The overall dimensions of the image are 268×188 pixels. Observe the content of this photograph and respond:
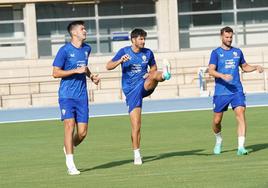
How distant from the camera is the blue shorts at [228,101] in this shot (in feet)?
44.8

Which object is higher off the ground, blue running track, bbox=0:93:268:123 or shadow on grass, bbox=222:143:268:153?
shadow on grass, bbox=222:143:268:153

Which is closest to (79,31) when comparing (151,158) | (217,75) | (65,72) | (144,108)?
(65,72)

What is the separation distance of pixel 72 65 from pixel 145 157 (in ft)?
8.94

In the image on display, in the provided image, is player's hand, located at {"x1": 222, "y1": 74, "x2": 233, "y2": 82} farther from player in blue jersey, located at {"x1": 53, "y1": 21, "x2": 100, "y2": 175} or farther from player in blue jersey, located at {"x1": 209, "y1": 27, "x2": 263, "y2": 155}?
player in blue jersey, located at {"x1": 53, "y1": 21, "x2": 100, "y2": 175}

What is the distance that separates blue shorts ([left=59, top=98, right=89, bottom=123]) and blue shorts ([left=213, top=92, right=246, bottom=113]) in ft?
Result: 9.12

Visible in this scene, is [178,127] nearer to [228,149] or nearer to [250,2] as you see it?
[228,149]

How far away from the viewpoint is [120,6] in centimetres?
4350

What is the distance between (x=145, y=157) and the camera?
1388 cm

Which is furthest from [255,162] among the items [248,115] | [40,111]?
[40,111]

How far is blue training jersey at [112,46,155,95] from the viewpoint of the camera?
1284 centimetres

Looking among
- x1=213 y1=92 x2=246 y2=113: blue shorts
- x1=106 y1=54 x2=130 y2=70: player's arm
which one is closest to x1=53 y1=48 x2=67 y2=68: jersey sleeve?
x1=106 y1=54 x2=130 y2=70: player's arm

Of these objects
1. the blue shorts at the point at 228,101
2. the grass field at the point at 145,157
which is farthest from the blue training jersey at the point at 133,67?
the blue shorts at the point at 228,101

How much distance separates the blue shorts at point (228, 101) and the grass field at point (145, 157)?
0.75 meters

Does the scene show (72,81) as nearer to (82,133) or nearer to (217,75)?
(82,133)
